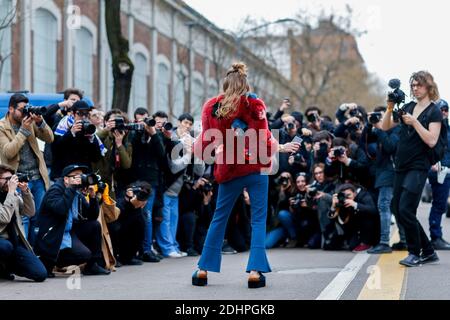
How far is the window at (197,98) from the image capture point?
43334 millimetres

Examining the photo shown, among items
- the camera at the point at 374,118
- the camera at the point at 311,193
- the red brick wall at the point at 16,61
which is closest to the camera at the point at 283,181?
the camera at the point at 311,193

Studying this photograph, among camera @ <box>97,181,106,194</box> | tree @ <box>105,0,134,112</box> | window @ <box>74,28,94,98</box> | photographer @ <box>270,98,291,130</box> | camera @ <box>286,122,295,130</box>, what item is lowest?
camera @ <box>97,181,106,194</box>

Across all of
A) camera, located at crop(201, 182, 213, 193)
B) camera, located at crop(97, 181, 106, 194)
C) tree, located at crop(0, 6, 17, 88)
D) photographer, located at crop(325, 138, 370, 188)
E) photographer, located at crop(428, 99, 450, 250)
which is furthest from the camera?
tree, located at crop(0, 6, 17, 88)

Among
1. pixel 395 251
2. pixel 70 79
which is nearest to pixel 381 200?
pixel 395 251

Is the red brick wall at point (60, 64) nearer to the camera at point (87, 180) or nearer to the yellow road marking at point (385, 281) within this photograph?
the yellow road marking at point (385, 281)

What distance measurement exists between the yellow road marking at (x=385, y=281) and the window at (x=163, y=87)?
30.1 meters

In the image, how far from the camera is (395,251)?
13.5m

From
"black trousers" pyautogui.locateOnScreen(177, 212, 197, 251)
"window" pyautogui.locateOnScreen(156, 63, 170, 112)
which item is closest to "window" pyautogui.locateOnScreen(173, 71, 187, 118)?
"window" pyautogui.locateOnScreen(156, 63, 170, 112)

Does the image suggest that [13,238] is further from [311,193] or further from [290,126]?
[290,126]

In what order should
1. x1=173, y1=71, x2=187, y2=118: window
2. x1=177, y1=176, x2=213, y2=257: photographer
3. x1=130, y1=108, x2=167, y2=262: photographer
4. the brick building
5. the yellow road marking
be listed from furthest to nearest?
x1=173, y1=71, x2=187, y2=118: window < the brick building < x1=177, y1=176, x2=213, y2=257: photographer < x1=130, y1=108, x2=167, y2=262: photographer < the yellow road marking

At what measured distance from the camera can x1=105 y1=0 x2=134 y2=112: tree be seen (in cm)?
2014

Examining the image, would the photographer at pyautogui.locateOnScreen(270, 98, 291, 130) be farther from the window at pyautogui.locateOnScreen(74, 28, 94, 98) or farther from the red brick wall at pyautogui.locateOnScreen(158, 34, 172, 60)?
the red brick wall at pyautogui.locateOnScreen(158, 34, 172, 60)

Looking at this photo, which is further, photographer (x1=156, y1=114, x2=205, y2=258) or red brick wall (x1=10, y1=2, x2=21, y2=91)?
red brick wall (x1=10, y1=2, x2=21, y2=91)

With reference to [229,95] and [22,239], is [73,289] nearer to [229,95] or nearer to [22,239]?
[22,239]
